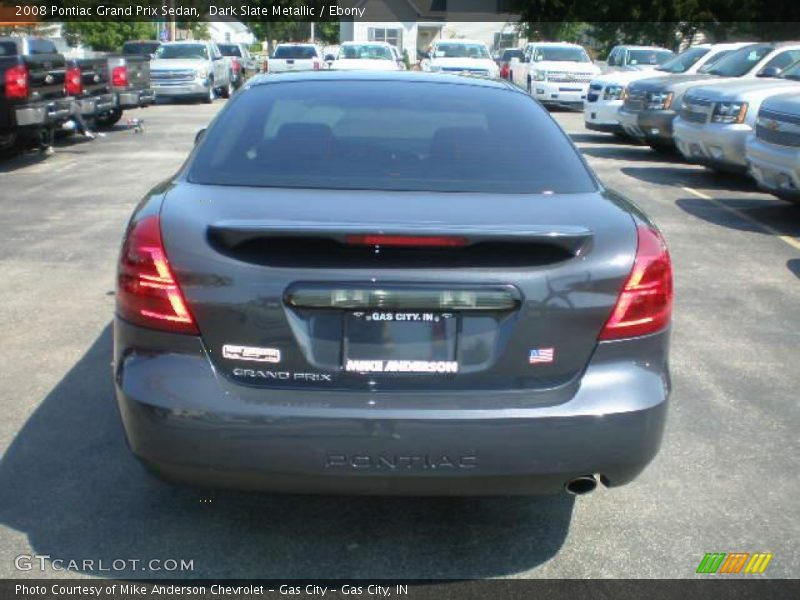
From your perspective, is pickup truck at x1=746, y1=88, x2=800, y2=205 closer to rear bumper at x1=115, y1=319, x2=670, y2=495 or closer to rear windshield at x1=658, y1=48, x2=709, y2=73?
rear bumper at x1=115, y1=319, x2=670, y2=495

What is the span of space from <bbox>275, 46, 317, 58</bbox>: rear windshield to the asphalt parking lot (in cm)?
2853

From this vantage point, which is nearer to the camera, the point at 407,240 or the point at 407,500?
the point at 407,240

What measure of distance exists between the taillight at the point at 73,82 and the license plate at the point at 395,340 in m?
13.7

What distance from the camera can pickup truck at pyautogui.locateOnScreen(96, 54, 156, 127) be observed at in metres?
18.2

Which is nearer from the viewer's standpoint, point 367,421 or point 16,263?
point 367,421

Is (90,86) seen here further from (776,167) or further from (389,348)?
(389,348)

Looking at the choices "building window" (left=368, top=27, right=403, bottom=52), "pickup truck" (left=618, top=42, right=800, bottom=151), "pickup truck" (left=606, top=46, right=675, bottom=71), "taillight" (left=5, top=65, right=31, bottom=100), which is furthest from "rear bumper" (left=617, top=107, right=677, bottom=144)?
"building window" (left=368, top=27, right=403, bottom=52)

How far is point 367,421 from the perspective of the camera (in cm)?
307


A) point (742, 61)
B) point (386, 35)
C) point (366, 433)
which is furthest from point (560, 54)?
point (386, 35)

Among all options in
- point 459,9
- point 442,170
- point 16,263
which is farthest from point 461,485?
point 459,9

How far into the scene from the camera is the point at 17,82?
13344 millimetres

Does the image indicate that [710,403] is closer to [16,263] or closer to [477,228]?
[477,228]

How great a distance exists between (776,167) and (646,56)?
15550 millimetres

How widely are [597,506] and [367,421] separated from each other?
1360 millimetres
